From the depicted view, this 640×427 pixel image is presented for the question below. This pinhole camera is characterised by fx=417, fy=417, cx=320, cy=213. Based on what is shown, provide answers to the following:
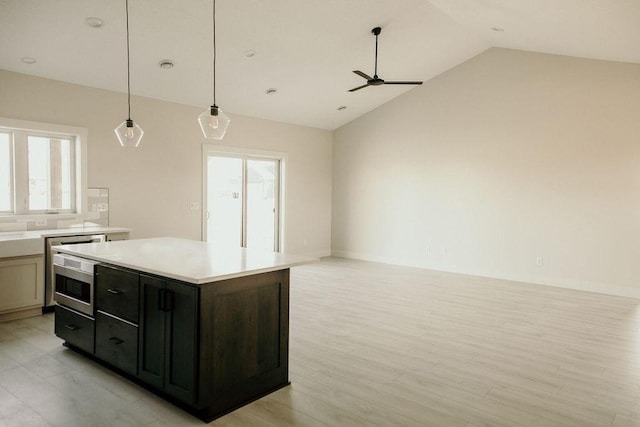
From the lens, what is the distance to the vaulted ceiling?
4.02 metres

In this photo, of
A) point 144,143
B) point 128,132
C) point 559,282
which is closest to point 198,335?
point 128,132

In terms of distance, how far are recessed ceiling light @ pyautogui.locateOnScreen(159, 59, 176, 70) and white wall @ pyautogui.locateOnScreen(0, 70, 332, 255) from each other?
2.69ft

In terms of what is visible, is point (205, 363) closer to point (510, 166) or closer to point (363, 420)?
point (363, 420)

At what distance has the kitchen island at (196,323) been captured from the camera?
7.82ft

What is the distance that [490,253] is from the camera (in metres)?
6.79

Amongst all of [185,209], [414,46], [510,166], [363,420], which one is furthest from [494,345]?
[185,209]

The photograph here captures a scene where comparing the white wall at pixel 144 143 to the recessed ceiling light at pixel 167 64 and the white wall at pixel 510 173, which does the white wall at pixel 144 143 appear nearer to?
the recessed ceiling light at pixel 167 64

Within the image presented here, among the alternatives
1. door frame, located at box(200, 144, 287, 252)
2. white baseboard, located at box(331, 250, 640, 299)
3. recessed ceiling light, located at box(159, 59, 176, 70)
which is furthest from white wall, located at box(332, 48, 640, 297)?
recessed ceiling light, located at box(159, 59, 176, 70)

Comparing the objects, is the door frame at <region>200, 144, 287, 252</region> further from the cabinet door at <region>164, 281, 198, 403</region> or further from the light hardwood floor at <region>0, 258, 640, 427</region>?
the cabinet door at <region>164, 281, 198, 403</region>

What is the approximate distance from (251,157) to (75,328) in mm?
4550

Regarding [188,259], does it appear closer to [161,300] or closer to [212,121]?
[161,300]

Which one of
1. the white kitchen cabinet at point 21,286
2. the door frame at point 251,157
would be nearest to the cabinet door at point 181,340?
the white kitchen cabinet at point 21,286

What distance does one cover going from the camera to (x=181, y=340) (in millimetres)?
2438

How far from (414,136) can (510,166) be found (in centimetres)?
180
